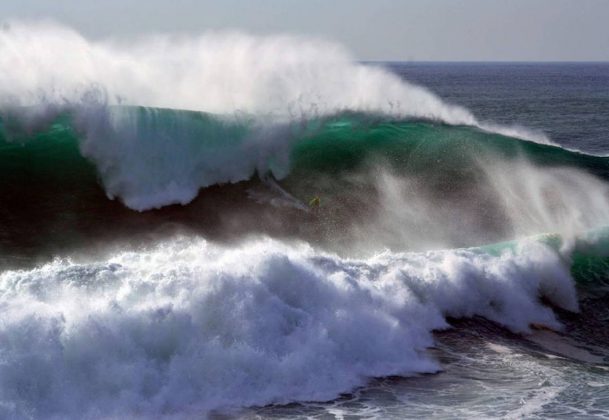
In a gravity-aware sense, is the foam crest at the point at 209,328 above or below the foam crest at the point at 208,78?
below

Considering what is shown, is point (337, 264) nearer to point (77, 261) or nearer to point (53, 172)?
point (77, 261)

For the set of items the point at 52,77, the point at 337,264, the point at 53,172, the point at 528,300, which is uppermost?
the point at 52,77

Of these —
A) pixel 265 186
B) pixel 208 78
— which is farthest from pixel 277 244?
pixel 208 78

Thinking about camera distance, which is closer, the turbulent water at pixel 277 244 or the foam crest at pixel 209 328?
the foam crest at pixel 209 328

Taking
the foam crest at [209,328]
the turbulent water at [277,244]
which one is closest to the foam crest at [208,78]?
the turbulent water at [277,244]

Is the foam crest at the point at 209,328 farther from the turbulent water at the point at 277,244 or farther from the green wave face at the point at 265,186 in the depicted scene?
the green wave face at the point at 265,186

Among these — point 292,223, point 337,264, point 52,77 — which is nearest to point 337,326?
point 337,264
